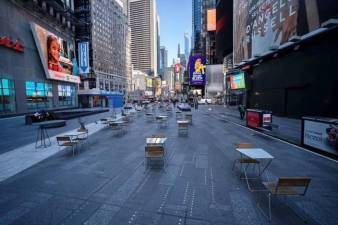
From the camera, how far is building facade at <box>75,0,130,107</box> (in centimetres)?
8081

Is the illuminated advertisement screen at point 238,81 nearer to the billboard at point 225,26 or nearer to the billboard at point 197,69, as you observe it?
the billboard at point 225,26

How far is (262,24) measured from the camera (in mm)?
25516

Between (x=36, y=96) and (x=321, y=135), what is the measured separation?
38.9 m

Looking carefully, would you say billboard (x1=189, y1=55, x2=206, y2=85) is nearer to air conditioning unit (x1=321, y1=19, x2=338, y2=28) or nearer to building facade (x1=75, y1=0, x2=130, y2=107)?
building facade (x1=75, y1=0, x2=130, y2=107)

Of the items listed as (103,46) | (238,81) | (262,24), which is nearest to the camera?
(262,24)

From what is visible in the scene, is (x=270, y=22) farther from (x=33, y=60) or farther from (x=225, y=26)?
(x=33, y=60)

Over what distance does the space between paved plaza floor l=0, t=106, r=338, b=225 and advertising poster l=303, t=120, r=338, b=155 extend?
2.18 ft

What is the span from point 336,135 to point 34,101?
3901 cm

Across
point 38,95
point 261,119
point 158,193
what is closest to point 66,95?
point 38,95

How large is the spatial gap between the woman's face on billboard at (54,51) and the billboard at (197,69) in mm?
Result: 46463

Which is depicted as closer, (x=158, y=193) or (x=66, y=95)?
(x=158, y=193)

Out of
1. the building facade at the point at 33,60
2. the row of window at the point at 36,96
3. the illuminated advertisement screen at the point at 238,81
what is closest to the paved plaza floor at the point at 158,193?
the row of window at the point at 36,96

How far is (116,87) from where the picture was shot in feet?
343

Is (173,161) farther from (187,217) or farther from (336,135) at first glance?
(336,135)
